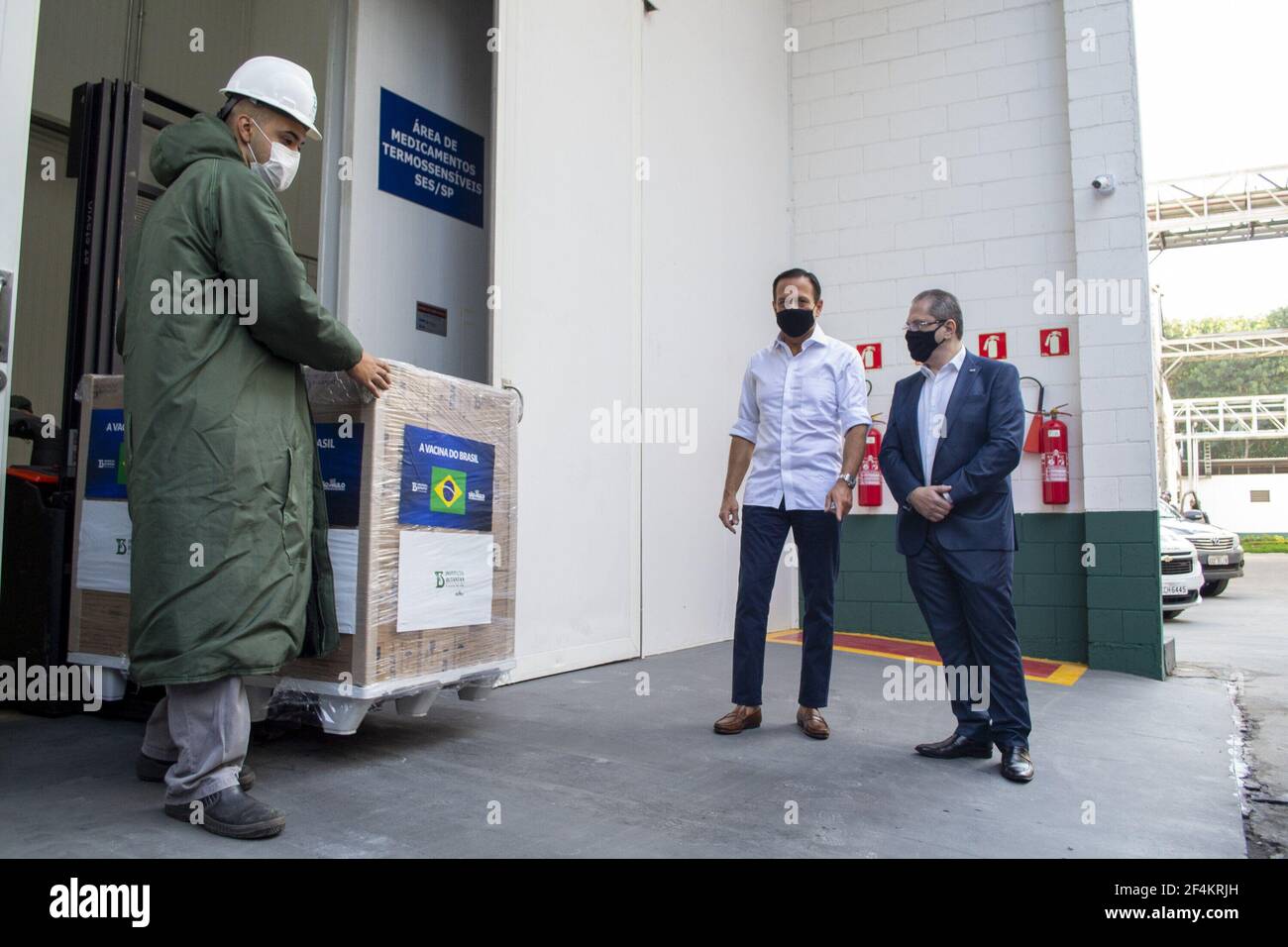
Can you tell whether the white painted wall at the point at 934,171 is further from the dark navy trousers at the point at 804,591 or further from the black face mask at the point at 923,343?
the dark navy trousers at the point at 804,591

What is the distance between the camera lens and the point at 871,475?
628 centimetres

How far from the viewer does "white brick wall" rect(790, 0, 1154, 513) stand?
18.1 feet

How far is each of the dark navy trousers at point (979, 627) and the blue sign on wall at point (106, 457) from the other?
2.68 meters

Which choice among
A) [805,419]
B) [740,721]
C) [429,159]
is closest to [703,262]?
[429,159]

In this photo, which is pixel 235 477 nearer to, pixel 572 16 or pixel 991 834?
pixel 991 834

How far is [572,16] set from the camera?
471 centimetres

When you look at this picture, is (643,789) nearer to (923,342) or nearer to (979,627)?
(979,627)

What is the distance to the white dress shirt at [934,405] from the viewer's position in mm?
3232

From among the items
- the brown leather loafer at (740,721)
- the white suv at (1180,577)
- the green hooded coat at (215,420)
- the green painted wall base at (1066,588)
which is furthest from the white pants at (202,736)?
the white suv at (1180,577)

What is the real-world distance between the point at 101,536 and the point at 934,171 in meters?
5.58

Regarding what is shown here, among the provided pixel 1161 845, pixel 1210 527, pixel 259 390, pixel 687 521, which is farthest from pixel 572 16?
pixel 1210 527

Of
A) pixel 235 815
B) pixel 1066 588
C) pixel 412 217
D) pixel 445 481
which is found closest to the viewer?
pixel 235 815

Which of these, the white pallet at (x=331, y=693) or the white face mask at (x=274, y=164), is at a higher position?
the white face mask at (x=274, y=164)

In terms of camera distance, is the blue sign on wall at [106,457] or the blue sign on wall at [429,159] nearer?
the blue sign on wall at [106,457]
